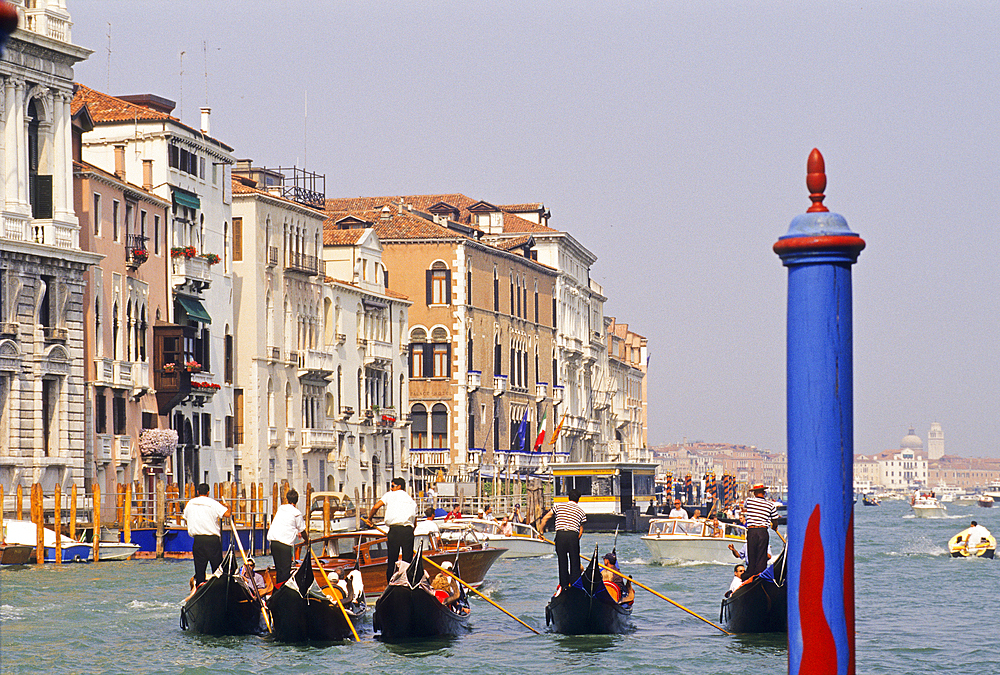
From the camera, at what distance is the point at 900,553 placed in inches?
1478

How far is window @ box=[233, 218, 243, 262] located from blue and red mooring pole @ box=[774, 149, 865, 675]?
3705 cm

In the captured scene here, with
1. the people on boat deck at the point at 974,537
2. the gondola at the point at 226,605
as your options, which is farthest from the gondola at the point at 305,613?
the people on boat deck at the point at 974,537

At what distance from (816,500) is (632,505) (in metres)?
43.1

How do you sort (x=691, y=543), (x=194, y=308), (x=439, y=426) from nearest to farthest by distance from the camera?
(x=691, y=543)
(x=194, y=308)
(x=439, y=426)

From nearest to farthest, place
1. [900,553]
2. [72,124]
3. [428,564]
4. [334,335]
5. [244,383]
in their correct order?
[428,564]
[72,124]
[900,553]
[244,383]
[334,335]

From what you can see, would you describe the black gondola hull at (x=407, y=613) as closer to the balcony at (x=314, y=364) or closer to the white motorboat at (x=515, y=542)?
the white motorboat at (x=515, y=542)

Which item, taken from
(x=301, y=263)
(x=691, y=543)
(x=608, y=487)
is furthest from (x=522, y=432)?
(x=691, y=543)

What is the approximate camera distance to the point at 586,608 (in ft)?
53.7

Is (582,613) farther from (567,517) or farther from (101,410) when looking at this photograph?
(101,410)

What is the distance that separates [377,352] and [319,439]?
524 cm

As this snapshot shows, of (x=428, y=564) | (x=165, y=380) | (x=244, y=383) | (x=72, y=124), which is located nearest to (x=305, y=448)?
(x=244, y=383)

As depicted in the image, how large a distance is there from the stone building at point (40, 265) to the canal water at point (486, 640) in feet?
16.8

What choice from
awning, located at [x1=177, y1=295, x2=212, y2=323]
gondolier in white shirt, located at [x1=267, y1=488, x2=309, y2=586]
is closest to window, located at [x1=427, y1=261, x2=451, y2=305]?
awning, located at [x1=177, y1=295, x2=212, y2=323]

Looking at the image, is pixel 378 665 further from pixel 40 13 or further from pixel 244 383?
pixel 244 383
